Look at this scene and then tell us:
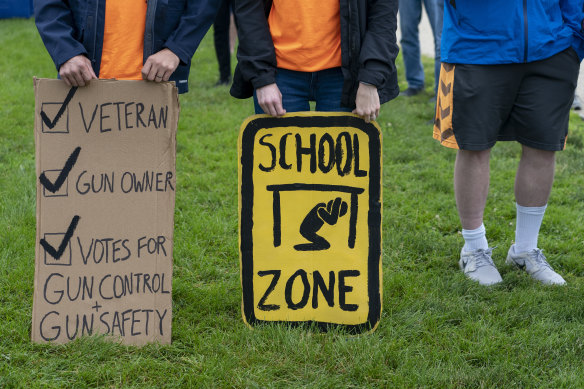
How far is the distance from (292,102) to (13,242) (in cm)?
177

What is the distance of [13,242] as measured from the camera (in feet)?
11.8

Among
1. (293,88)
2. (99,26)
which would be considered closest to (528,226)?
(293,88)

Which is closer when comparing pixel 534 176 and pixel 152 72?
pixel 152 72

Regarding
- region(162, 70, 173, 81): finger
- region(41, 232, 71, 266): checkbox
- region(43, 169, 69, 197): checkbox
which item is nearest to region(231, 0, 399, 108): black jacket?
region(162, 70, 173, 81): finger

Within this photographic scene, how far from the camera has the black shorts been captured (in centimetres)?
315

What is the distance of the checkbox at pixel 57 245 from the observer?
2.71 m

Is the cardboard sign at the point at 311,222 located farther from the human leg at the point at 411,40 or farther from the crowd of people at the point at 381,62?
the human leg at the point at 411,40

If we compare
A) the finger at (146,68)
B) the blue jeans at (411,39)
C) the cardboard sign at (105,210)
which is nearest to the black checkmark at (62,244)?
the cardboard sign at (105,210)

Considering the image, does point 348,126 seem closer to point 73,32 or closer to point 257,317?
point 257,317

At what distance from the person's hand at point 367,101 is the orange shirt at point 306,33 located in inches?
6.0

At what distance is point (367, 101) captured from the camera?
8.77 ft

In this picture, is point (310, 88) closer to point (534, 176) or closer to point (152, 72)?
point (152, 72)

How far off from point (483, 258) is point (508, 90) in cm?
86

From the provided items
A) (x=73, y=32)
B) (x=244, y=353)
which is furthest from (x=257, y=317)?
(x=73, y=32)
